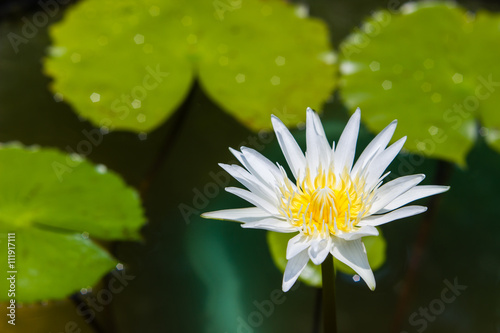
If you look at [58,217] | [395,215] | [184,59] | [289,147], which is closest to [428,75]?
[184,59]

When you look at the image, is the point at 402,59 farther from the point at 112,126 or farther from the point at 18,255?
the point at 18,255

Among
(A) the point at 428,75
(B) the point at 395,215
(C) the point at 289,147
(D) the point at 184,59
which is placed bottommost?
(D) the point at 184,59

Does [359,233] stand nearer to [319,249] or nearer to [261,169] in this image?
[319,249]

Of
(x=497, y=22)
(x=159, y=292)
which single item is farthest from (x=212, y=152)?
(x=497, y=22)

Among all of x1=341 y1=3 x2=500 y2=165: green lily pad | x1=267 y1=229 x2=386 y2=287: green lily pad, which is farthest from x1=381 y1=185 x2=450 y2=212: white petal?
x1=341 y1=3 x2=500 y2=165: green lily pad

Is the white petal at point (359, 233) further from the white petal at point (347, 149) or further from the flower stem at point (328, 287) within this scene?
the white petal at point (347, 149)

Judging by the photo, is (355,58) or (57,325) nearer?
(57,325)

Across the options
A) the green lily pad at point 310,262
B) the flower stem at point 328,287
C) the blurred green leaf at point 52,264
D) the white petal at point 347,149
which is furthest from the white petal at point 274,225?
the blurred green leaf at point 52,264
